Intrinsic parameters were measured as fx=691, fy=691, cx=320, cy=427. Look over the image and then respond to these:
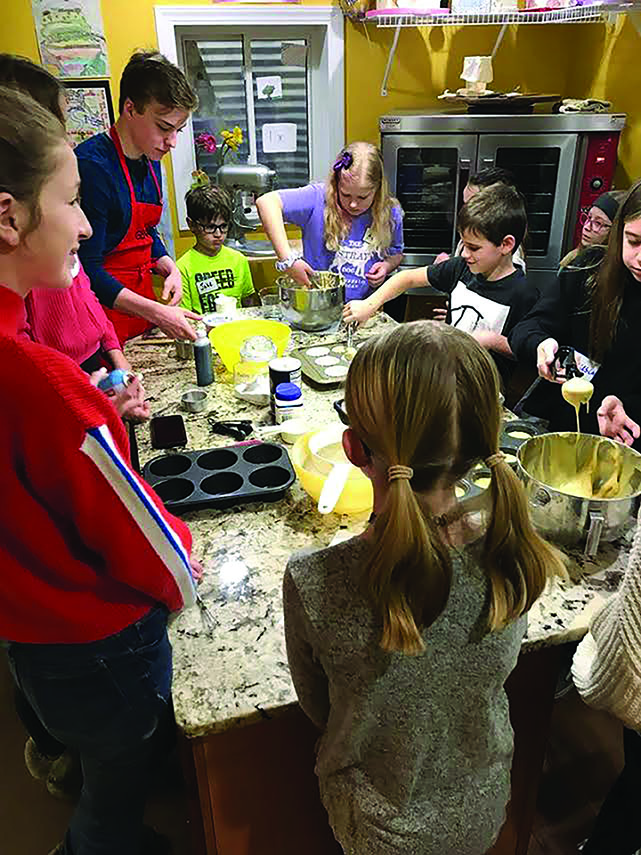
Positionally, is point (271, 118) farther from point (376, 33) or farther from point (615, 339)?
point (615, 339)

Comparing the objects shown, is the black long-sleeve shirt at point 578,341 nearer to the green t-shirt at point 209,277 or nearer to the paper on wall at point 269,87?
the green t-shirt at point 209,277

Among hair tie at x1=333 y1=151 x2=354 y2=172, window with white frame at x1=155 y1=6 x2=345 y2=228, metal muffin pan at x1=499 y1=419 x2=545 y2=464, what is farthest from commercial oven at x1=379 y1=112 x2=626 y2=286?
metal muffin pan at x1=499 y1=419 x2=545 y2=464

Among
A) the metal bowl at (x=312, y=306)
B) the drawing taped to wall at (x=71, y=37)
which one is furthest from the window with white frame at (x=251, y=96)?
the metal bowl at (x=312, y=306)

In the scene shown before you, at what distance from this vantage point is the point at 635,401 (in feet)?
5.19

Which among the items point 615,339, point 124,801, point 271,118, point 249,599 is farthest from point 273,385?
point 271,118

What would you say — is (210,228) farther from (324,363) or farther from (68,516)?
(68,516)

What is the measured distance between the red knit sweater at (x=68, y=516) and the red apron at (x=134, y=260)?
1319 millimetres

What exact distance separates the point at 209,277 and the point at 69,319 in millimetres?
1301

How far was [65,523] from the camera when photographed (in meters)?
0.91

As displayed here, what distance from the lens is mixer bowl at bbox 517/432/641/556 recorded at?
1133 millimetres

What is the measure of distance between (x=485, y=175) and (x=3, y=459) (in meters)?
2.33

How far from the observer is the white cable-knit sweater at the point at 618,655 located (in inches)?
35.9

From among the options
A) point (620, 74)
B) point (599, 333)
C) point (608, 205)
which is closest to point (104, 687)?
point (599, 333)

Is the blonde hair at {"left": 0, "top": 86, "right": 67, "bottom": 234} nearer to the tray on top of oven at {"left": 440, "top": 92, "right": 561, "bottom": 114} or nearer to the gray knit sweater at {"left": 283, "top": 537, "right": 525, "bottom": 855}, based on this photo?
the gray knit sweater at {"left": 283, "top": 537, "right": 525, "bottom": 855}
